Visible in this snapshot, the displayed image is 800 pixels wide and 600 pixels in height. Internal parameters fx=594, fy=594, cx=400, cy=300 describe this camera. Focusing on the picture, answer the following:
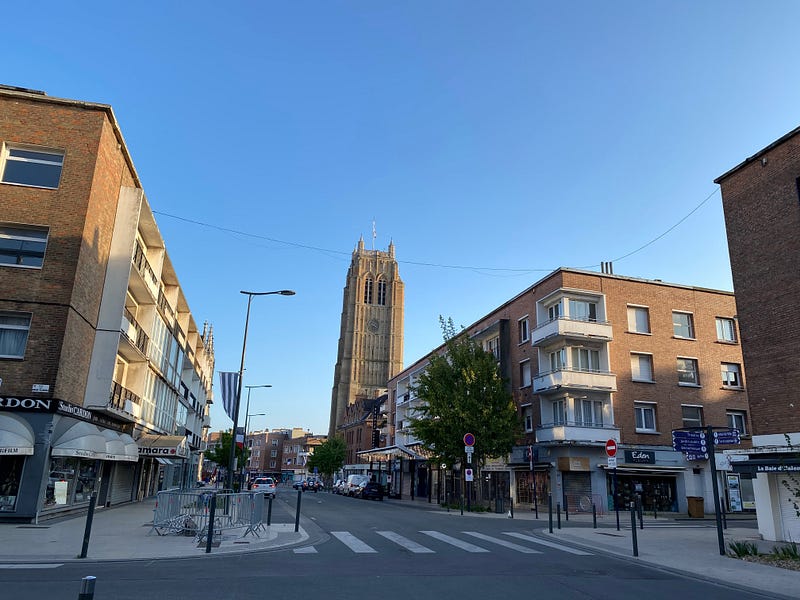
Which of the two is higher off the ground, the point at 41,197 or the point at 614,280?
the point at 614,280

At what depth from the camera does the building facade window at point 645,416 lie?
3269cm

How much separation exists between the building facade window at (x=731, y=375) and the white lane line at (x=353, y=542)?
27000mm

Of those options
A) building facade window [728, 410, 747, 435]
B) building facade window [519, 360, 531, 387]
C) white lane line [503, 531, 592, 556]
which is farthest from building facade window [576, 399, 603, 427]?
white lane line [503, 531, 592, 556]

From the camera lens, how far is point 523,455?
1337 inches

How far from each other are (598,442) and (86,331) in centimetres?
2436

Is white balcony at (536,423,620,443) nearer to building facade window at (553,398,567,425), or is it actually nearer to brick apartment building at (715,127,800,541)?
building facade window at (553,398,567,425)

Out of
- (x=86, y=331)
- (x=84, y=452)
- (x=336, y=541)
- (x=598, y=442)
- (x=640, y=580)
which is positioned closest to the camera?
(x=640, y=580)

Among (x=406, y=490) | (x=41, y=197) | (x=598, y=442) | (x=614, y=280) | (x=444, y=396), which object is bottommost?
(x=406, y=490)

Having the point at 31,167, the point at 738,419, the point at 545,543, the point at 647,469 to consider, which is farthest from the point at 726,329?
the point at 31,167

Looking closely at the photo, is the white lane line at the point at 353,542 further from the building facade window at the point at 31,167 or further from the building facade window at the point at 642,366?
the building facade window at the point at 642,366

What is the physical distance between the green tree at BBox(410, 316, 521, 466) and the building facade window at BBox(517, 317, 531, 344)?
3.53 metres

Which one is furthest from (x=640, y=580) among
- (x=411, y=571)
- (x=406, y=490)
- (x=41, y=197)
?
(x=406, y=490)

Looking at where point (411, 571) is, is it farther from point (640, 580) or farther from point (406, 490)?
point (406, 490)

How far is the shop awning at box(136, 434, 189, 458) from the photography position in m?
27.8
